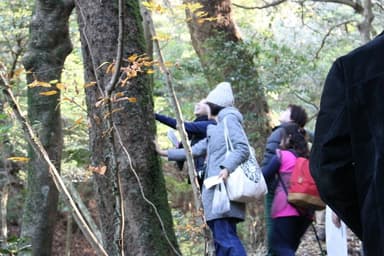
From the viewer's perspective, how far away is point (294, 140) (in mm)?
5492

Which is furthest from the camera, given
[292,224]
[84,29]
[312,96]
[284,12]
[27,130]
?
[312,96]

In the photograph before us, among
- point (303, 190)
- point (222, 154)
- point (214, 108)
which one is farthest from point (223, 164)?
point (303, 190)

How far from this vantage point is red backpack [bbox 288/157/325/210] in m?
5.05

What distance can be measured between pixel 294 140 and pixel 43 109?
96.0 inches

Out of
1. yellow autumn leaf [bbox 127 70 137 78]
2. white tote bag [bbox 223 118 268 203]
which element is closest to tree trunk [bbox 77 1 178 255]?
yellow autumn leaf [bbox 127 70 137 78]

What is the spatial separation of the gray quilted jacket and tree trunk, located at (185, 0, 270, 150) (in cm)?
395

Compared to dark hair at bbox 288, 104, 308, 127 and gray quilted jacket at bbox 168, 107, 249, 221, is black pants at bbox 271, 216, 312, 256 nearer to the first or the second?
gray quilted jacket at bbox 168, 107, 249, 221

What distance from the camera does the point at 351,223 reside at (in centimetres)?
211

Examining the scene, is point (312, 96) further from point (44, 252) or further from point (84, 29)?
point (84, 29)

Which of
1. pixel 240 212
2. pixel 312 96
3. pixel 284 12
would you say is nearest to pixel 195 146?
pixel 240 212

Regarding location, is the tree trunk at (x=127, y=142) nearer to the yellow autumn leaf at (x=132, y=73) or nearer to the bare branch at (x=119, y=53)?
the yellow autumn leaf at (x=132, y=73)

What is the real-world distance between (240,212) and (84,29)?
2139 millimetres

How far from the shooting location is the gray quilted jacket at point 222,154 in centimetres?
468

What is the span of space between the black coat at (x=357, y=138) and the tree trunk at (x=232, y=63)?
6.72 meters
